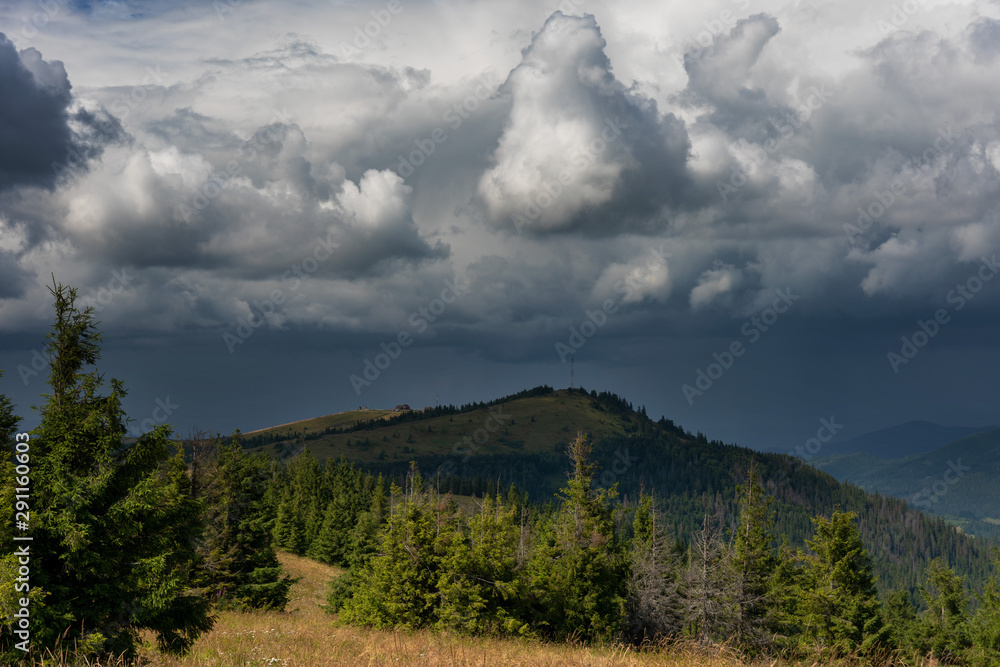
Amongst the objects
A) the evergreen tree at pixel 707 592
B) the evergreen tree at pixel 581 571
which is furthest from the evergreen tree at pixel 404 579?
the evergreen tree at pixel 707 592

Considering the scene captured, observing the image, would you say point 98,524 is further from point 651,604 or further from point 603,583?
point 651,604

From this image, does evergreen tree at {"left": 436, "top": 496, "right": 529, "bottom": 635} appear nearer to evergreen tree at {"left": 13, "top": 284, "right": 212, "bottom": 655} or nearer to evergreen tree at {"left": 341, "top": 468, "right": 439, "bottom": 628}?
evergreen tree at {"left": 341, "top": 468, "right": 439, "bottom": 628}

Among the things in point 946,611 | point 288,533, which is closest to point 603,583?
point 946,611

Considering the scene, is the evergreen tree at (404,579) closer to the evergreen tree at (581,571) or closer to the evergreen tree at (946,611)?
the evergreen tree at (581,571)

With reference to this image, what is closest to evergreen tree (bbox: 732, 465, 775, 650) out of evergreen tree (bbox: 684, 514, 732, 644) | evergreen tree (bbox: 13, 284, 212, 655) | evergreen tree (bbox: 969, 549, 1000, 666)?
evergreen tree (bbox: 684, 514, 732, 644)

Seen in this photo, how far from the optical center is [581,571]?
117 feet

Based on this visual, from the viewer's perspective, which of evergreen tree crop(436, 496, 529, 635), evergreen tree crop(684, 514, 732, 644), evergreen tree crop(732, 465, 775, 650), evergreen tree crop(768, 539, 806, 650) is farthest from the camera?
evergreen tree crop(768, 539, 806, 650)

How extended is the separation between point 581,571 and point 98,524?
2778 cm

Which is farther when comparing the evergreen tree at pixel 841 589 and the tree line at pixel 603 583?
the evergreen tree at pixel 841 589

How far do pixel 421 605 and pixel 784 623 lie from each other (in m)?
26.0

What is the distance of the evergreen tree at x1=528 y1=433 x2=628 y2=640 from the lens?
3344 cm

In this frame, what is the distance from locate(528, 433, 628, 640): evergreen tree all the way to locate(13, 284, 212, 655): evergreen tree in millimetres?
22098

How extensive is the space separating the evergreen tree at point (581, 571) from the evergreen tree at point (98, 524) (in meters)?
22.1

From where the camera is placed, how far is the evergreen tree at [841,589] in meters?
38.8
